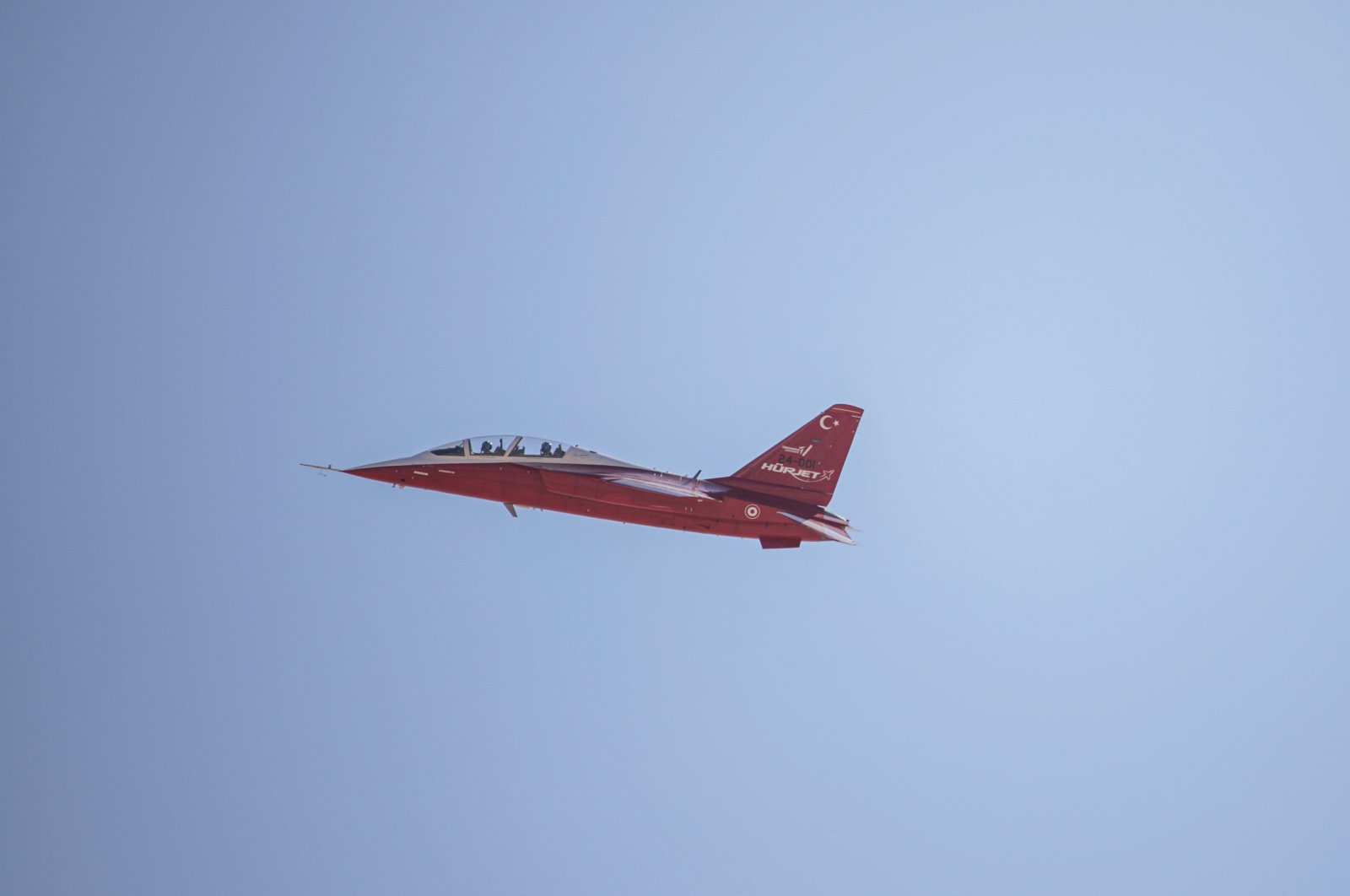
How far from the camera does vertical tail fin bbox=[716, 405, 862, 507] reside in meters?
36.5

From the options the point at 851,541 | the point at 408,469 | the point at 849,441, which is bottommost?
the point at 408,469

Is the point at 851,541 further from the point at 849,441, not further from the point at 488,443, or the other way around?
the point at 488,443

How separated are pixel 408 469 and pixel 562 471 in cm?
461

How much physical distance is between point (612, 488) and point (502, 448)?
12.1ft

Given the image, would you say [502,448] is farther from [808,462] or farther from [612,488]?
[808,462]

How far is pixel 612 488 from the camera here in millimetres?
35031

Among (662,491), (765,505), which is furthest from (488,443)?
(765,505)

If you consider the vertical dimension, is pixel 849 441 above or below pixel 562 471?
above

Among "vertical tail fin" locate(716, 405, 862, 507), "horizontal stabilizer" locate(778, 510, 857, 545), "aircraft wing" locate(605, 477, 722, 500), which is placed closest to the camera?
"aircraft wing" locate(605, 477, 722, 500)

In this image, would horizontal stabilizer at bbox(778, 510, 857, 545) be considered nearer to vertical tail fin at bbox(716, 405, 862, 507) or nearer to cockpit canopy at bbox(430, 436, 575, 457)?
Result: vertical tail fin at bbox(716, 405, 862, 507)

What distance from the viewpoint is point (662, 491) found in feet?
115

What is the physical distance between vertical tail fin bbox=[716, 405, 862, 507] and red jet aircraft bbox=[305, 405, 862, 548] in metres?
0.05

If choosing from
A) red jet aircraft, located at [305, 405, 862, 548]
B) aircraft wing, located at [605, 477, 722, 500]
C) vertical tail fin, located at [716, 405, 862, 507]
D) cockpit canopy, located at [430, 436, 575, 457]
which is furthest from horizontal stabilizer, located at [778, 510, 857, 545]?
cockpit canopy, located at [430, 436, 575, 457]

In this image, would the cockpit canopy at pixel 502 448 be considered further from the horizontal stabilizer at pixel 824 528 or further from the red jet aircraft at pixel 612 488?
the horizontal stabilizer at pixel 824 528
